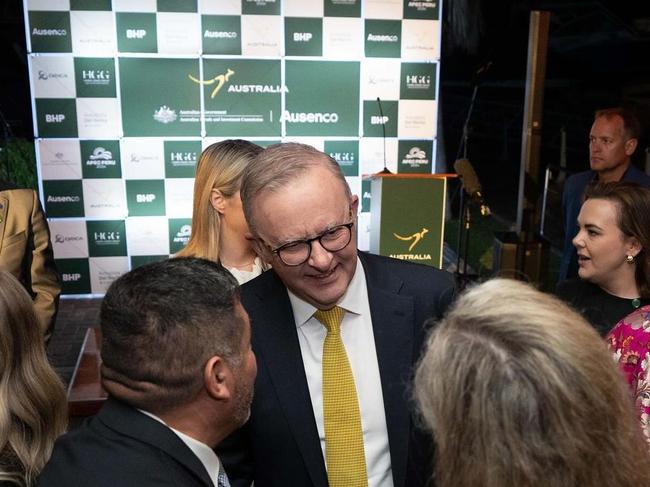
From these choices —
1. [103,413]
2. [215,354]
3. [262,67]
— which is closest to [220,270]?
[215,354]

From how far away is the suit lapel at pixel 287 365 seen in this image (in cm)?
125

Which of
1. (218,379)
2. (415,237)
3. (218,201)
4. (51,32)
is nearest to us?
(218,379)

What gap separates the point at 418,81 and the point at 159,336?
3914mm

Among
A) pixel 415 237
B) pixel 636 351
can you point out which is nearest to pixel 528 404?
pixel 636 351

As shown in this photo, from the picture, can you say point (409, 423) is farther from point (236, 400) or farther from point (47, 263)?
point (47, 263)

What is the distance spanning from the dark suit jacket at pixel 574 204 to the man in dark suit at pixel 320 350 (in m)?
2.28

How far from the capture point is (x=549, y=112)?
269 inches

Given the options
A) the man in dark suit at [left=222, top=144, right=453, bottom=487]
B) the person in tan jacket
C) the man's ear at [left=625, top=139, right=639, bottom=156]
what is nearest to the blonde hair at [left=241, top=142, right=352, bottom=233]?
the man in dark suit at [left=222, top=144, right=453, bottom=487]

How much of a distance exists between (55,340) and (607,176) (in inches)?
146

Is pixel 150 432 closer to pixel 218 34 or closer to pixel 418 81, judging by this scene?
pixel 218 34

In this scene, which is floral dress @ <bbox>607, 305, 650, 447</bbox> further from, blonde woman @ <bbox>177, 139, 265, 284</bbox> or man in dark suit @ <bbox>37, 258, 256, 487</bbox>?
blonde woman @ <bbox>177, 139, 265, 284</bbox>

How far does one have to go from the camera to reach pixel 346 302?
1323mm

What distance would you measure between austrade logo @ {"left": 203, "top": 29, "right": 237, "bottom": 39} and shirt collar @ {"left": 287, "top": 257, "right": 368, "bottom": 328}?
3335 millimetres

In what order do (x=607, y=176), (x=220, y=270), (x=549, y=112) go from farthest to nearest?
(x=549, y=112), (x=607, y=176), (x=220, y=270)
